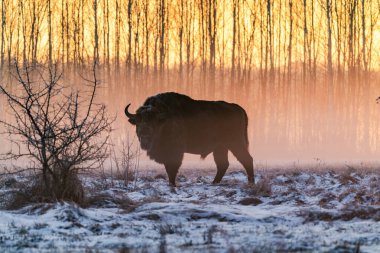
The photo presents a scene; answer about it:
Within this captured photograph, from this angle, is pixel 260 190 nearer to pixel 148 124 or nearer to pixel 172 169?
pixel 172 169

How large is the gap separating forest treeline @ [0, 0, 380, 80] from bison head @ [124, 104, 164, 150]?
1783 cm

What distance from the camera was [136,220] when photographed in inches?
287

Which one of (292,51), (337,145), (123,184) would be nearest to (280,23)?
(292,51)

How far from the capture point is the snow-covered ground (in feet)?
18.0

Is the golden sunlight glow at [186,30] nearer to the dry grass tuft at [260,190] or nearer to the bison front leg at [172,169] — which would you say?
the bison front leg at [172,169]

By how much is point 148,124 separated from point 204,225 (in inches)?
249

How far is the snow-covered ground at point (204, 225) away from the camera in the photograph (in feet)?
18.0

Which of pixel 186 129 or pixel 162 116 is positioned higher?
pixel 162 116

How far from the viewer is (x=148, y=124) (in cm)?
1296

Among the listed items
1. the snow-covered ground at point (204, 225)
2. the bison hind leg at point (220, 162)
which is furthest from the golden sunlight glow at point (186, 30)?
the snow-covered ground at point (204, 225)

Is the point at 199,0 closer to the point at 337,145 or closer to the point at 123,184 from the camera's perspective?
the point at 337,145

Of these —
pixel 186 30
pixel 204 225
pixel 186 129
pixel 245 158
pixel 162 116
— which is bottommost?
pixel 204 225

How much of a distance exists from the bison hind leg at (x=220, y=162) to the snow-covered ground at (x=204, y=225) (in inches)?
132

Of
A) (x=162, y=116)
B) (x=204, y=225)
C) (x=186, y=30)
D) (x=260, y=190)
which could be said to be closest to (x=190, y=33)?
(x=186, y=30)
